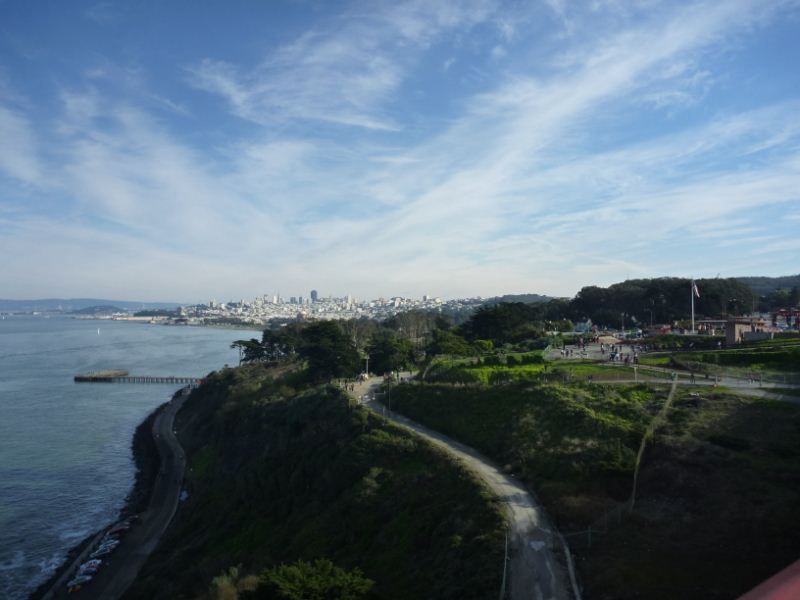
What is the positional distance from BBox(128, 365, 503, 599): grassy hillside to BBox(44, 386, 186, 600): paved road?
20.9 inches

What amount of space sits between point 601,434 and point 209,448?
19089 mm

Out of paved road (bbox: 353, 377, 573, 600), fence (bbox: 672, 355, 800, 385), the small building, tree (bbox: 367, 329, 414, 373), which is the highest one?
the small building

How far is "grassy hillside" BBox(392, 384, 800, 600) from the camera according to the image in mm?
8258

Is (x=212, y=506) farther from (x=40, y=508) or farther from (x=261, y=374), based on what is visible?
(x=261, y=374)

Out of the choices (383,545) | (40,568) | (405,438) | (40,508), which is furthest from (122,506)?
(383,545)

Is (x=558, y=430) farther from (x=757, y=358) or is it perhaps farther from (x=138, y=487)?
(x=138, y=487)

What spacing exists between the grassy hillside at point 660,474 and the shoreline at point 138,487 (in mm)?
11341

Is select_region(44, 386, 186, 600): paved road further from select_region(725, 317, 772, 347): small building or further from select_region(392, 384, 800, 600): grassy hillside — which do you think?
select_region(725, 317, 772, 347): small building

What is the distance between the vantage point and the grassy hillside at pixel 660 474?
27.1 ft

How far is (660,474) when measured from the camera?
11578mm

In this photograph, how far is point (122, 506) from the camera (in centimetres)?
2200

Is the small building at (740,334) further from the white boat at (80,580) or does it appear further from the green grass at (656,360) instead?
the white boat at (80,580)

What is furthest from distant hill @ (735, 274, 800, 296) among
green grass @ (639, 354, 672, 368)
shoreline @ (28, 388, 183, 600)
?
shoreline @ (28, 388, 183, 600)

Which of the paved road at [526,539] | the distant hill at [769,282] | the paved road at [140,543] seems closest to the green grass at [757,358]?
the paved road at [526,539]
